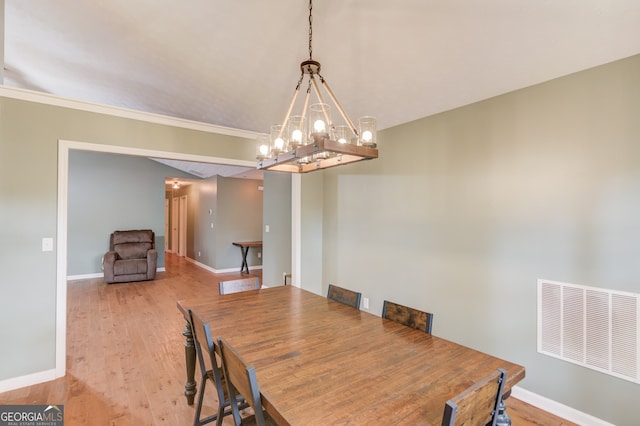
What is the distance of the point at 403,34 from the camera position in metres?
1.87

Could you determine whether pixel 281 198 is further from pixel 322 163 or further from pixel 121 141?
pixel 322 163

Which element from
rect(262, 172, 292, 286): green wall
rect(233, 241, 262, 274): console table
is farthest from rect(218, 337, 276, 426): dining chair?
rect(233, 241, 262, 274): console table

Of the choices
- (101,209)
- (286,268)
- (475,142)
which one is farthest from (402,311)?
(101,209)

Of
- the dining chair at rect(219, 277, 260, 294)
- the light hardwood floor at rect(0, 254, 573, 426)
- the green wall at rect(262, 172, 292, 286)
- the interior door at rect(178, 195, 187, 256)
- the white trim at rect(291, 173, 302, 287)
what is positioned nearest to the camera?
the light hardwood floor at rect(0, 254, 573, 426)

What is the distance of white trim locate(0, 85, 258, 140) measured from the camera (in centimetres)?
245

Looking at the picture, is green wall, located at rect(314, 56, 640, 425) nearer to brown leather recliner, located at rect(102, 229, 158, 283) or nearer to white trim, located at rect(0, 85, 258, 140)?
white trim, located at rect(0, 85, 258, 140)

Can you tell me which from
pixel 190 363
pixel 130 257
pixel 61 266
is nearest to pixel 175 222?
pixel 130 257

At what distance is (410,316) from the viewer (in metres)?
1.75

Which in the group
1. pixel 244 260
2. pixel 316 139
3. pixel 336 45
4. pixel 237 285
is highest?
pixel 336 45

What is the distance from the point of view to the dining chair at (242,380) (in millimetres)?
1055

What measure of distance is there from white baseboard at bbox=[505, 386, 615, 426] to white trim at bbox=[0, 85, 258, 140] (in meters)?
3.60

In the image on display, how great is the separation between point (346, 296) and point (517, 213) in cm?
149

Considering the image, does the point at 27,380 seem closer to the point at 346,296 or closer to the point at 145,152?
the point at 145,152

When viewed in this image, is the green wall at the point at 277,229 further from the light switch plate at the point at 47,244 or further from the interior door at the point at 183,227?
the interior door at the point at 183,227
